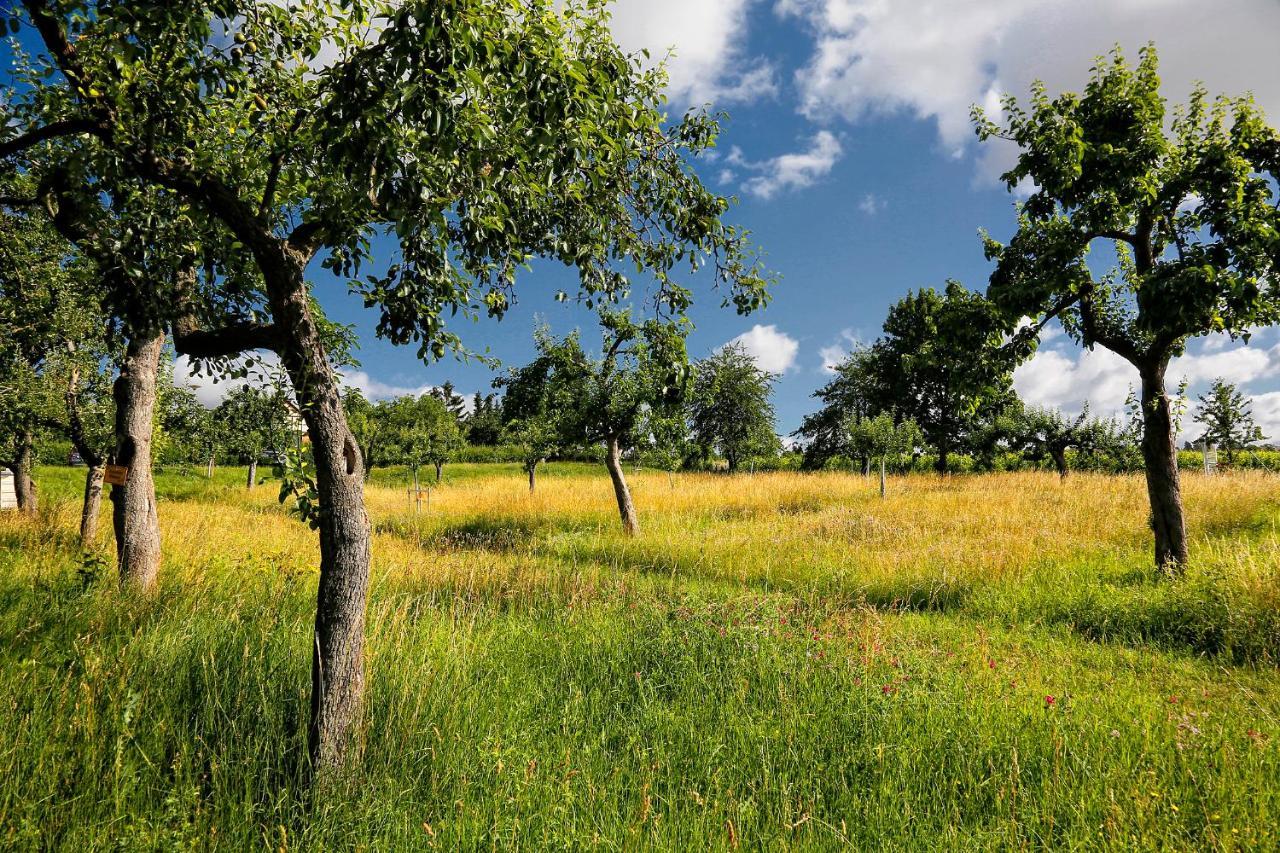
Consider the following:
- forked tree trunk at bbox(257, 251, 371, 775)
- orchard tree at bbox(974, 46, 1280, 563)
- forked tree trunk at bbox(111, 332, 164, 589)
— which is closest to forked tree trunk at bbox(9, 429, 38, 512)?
forked tree trunk at bbox(111, 332, 164, 589)

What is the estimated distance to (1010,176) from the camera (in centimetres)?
876

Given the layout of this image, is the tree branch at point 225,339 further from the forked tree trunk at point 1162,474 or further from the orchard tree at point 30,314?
the forked tree trunk at point 1162,474

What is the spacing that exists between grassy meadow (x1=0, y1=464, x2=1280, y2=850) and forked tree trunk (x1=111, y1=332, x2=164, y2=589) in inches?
13.4

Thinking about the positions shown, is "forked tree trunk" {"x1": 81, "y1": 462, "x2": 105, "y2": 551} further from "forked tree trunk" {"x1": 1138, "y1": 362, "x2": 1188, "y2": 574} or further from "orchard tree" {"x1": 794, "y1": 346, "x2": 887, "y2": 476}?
"orchard tree" {"x1": 794, "y1": 346, "x2": 887, "y2": 476}

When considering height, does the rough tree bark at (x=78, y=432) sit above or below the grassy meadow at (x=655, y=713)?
above

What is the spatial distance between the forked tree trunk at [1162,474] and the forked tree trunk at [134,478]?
13.3m

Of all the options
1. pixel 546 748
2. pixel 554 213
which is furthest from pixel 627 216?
pixel 546 748

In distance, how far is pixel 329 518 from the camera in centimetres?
282

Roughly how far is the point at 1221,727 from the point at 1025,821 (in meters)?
2.02

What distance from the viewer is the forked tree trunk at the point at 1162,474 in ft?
25.5

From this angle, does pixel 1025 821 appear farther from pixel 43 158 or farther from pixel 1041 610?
pixel 43 158

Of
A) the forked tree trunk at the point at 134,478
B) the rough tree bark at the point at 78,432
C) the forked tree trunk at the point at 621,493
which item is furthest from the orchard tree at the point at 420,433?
the forked tree trunk at the point at 134,478

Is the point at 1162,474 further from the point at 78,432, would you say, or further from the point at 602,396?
the point at 78,432

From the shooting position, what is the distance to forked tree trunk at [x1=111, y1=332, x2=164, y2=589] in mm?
5738
